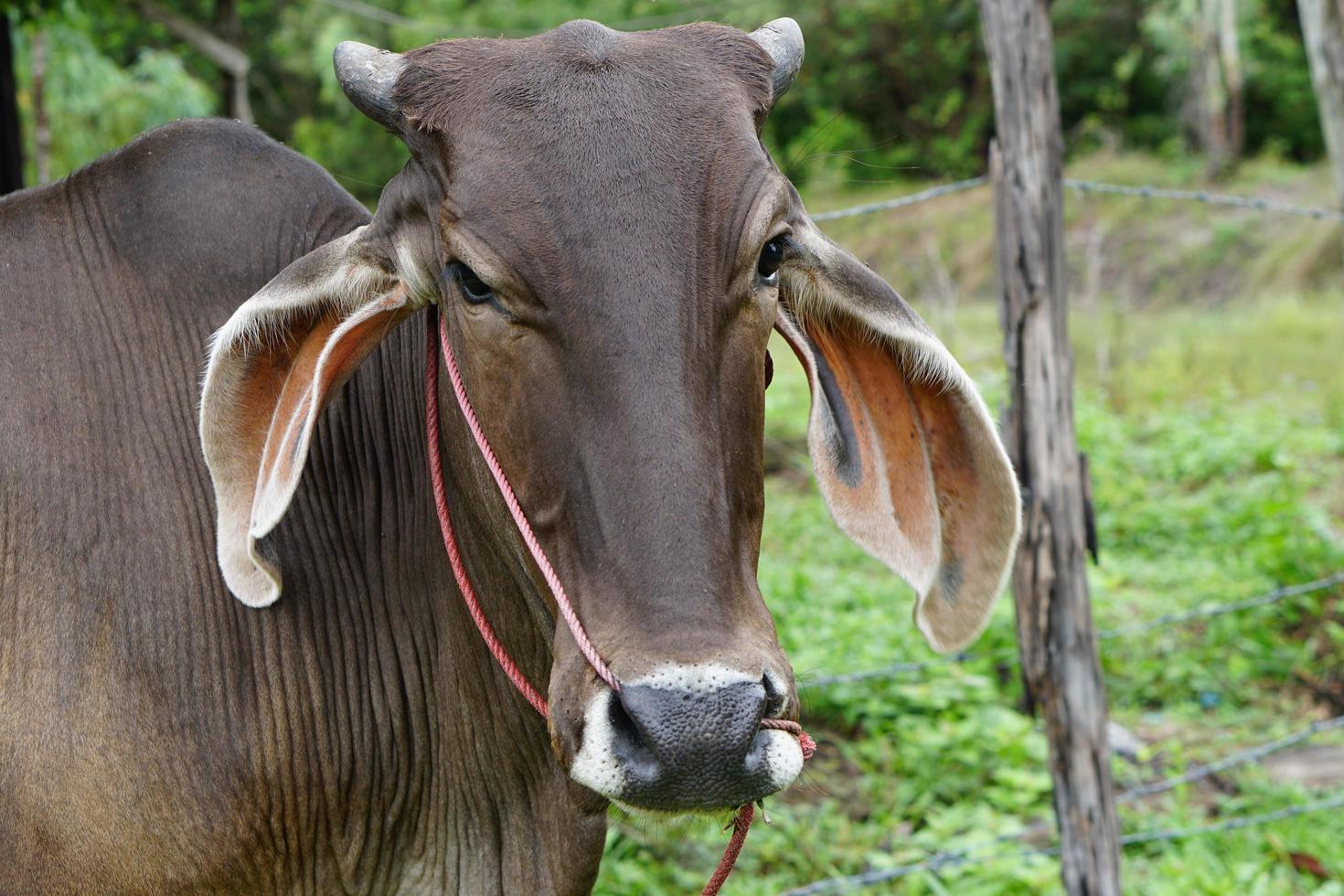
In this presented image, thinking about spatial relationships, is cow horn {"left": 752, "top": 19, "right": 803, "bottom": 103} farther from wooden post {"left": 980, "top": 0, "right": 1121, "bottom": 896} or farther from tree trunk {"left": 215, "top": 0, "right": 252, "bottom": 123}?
tree trunk {"left": 215, "top": 0, "right": 252, "bottom": 123}

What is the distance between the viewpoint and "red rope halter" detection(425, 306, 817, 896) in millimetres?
1965

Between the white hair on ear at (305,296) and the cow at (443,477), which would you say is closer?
the cow at (443,477)

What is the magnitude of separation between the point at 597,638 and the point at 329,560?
2.93 feet

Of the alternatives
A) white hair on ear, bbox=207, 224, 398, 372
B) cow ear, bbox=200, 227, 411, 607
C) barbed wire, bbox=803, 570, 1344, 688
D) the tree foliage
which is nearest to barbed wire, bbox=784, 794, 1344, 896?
barbed wire, bbox=803, 570, 1344, 688

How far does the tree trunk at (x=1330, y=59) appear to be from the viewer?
5.33 meters

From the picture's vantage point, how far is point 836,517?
260 cm

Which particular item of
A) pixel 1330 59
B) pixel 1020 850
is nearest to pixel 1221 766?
pixel 1020 850

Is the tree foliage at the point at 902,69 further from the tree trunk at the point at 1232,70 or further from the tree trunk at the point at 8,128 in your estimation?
the tree trunk at the point at 8,128

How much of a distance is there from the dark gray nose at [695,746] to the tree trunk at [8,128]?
514 centimetres

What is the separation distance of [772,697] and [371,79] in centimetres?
121

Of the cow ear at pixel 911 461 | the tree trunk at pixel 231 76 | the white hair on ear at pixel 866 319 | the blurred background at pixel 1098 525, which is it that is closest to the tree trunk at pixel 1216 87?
the blurred background at pixel 1098 525

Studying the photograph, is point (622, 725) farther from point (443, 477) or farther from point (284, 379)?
point (284, 379)

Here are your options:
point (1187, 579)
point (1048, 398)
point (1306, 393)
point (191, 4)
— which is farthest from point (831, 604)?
point (191, 4)

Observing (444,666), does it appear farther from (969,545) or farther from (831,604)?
(831,604)
